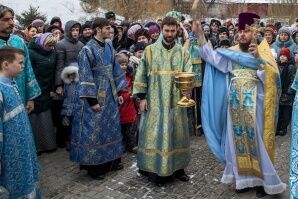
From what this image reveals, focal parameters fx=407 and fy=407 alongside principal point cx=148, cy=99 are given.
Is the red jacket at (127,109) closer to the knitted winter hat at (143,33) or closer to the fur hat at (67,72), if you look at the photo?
the fur hat at (67,72)

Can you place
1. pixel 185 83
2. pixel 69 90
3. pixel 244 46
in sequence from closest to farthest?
pixel 185 83 → pixel 244 46 → pixel 69 90

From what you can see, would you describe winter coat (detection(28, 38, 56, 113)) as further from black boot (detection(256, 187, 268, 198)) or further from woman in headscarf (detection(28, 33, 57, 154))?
black boot (detection(256, 187, 268, 198))

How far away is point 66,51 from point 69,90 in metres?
0.60

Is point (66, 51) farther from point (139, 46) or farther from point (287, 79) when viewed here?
point (287, 79)

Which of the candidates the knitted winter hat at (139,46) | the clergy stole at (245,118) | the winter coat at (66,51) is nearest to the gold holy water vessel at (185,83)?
the clergy stole at (245,118)

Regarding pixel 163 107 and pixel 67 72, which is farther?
pixel 67 72

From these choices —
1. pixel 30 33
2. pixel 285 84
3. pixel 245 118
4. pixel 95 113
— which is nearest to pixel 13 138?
pixel 95 113

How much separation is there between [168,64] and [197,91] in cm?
261

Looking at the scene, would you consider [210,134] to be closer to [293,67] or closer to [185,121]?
[185,121]

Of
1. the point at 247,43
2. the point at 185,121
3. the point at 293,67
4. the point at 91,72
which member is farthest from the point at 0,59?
the point at 293,67

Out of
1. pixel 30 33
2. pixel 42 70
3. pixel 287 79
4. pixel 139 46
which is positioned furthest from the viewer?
pixel 30 33

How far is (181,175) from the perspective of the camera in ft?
16.7

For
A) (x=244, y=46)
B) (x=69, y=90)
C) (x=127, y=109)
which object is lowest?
(x=127, y=109)

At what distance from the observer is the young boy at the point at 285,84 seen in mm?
7332
